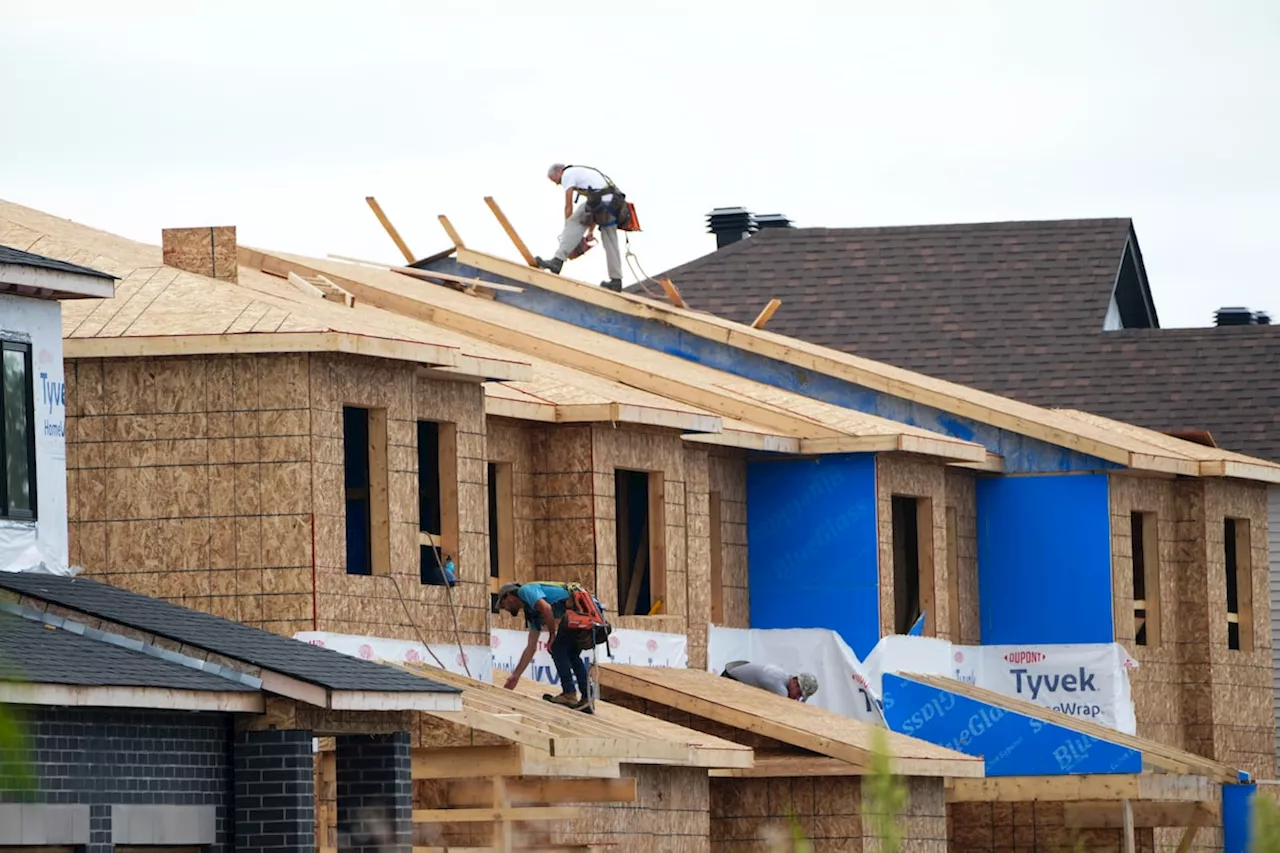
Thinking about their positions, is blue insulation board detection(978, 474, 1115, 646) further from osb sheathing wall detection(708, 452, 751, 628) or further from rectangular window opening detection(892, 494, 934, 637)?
osb sheathing wall detection(708, 452, 751, 628)

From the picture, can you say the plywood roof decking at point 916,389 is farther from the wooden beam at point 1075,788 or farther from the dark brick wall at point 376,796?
the dark brick wall at point 376,796

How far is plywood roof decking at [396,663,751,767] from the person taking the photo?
1741 cm

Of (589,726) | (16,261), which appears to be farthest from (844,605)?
(16,261)

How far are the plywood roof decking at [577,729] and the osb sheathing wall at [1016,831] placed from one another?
6.99 meters

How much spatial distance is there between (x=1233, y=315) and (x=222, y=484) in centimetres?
3024

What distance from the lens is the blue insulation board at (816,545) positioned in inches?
1074

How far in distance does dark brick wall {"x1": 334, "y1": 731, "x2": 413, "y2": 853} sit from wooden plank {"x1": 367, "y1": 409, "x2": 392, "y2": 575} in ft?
10.5

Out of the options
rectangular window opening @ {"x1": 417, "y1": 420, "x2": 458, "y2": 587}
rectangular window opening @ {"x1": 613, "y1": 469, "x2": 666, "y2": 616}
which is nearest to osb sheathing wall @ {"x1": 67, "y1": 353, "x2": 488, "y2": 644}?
rectangular window opening @ {"x1": 417, "y1": 420, "x2": 458, "y2": 587}

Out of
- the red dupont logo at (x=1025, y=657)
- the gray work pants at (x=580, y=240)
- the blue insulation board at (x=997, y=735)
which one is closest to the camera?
the blue insulation board at (x=997, y=735)

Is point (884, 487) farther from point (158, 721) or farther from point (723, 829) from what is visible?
point (158, 721)

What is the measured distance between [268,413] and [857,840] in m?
6.92

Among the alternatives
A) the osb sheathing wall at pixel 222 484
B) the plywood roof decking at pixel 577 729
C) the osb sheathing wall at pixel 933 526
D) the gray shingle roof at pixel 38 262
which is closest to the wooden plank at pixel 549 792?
the plywood roof decking at pixel 577 729

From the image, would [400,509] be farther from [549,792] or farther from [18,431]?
[18,431]

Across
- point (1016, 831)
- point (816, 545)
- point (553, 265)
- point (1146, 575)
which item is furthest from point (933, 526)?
point (553, 265)
